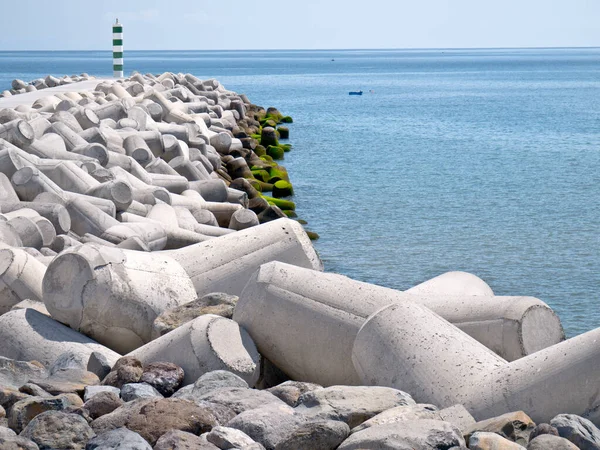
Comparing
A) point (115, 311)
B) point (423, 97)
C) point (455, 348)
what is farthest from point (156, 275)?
point (423, 97)

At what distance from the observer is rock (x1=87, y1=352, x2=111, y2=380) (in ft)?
16.3

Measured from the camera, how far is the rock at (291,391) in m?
4.42

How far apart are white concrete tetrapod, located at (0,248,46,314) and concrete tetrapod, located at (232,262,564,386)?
57.6 inches

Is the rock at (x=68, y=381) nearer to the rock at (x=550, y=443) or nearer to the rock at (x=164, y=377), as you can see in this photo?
the rock at (x=164, y=377)

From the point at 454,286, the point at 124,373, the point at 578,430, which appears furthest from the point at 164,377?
the point at 454,286

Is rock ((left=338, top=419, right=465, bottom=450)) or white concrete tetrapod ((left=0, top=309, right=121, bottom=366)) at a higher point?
rock ((left=338, top=419, right=465, bottom=450))

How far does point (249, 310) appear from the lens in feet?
17.4

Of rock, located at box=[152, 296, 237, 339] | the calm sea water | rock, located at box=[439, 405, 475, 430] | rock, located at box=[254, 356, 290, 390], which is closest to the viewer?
rock, located at box=[439, 405, 475, 430]

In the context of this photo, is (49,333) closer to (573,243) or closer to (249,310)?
(249,310)

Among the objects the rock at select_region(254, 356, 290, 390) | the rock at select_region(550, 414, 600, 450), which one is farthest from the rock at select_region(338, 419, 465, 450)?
the rock at select_region(254, 356, 290, 390)

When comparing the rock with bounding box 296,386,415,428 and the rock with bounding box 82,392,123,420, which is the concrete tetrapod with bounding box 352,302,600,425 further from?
the rock with bounding box 82,392,123,420

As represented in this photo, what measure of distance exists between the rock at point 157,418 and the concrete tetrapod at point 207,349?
96 centimetres

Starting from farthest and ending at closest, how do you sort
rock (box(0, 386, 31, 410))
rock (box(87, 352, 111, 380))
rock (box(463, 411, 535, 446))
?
rock (box(87, 352, 111, 380)), rock (box(0, 386, 31, 410)), rock (box(463, 411, 535, 446))

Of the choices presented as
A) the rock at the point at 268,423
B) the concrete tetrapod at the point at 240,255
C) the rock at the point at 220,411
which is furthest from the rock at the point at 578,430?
the concrete tetrapod at the point at 240,255
